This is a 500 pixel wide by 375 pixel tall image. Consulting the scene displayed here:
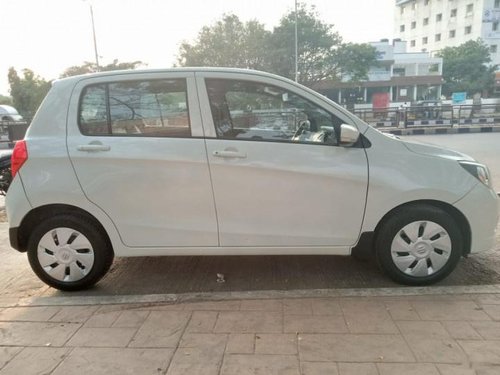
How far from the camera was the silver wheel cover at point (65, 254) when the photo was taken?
368 centimetres

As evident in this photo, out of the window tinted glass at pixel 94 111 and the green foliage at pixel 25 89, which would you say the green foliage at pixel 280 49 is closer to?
the green foliage at pixel 25 89

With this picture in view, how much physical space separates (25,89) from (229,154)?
49.2 metres

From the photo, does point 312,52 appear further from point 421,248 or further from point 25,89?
point 421,248

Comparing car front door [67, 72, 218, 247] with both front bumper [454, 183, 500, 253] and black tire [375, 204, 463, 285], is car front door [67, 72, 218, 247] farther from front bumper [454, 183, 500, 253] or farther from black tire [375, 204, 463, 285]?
front bumper [454, 183, 500, 253]

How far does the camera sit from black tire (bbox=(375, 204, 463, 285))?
141 inches

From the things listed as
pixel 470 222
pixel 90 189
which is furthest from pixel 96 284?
pixel 470 222

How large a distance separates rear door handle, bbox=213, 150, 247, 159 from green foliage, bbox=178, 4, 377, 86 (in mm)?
28968

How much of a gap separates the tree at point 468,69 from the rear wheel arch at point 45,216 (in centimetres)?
6624

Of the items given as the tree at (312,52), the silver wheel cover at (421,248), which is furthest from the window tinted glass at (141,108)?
the tree at (312,52)

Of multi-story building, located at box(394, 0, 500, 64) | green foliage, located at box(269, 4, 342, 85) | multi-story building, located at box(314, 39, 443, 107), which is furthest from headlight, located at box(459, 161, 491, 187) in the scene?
multi-story building, located at box(394, 0, 500, 64)

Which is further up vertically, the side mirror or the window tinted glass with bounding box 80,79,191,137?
the window tinted glass with bounding box 80,79,191,137

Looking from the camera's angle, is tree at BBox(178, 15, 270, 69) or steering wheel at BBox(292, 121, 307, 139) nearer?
steering wheel at BBox(292, 121, 307, 139)

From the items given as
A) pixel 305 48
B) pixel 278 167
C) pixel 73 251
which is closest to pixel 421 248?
pixel 278 167

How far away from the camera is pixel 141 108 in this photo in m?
3.63
